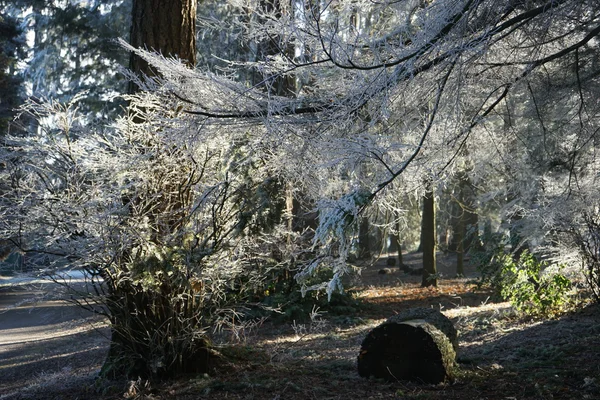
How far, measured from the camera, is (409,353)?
6012 mm

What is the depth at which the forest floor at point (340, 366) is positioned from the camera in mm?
5695

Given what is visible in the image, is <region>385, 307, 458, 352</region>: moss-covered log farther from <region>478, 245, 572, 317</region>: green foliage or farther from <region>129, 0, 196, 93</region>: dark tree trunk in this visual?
<region>129, 0, 196, 93</region>: dark tree trunk

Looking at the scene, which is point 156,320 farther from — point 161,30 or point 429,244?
point 429,244

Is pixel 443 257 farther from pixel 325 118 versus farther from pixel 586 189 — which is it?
pixel 325 118

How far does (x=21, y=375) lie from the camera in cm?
927

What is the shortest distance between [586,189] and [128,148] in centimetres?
615

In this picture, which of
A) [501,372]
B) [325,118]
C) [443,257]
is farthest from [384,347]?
[443,257]

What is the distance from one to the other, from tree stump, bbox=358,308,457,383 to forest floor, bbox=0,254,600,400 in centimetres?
12

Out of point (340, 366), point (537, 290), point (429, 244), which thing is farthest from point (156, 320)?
point (429, 244)

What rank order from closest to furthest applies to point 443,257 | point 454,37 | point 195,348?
point 454,37 → point 195,348 → point 443,257


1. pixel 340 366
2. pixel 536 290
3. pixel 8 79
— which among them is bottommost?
pixel 340 366

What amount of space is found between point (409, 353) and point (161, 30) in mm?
4737

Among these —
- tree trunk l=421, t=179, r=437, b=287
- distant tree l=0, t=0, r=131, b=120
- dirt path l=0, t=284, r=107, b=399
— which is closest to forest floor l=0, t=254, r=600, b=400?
dirt path l=0, t=284, r=107, b=399

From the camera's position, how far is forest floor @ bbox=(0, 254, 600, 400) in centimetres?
570
